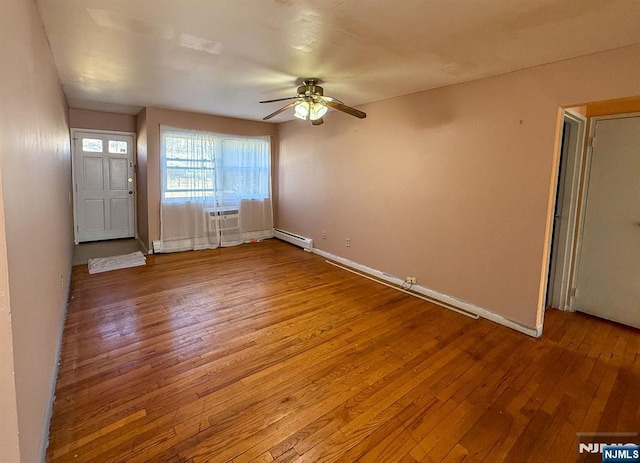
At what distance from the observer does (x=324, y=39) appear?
2324 millimetres


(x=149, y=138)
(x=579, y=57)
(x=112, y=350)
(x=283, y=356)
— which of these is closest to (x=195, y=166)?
(x=149, y=138)

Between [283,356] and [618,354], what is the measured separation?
8.92 feet

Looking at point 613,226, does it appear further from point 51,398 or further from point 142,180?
point 142,180

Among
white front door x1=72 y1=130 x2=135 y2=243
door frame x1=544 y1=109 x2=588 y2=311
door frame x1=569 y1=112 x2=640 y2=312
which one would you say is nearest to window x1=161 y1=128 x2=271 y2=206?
white front door x1=72 y1=130 x2=135 y2=243

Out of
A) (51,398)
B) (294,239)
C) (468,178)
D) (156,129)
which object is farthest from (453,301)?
(156,129)

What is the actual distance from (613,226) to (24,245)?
454 centimetres

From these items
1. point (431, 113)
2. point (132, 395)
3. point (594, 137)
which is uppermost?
point (431, 113)

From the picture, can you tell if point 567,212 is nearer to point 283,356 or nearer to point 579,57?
point 579,57

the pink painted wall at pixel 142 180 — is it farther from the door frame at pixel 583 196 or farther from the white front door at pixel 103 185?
the door frame at pixel 583 196

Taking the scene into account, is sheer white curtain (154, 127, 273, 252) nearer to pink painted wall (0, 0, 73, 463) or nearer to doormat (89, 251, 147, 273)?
doormat (89, 251, 147, 273)

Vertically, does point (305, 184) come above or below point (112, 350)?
above

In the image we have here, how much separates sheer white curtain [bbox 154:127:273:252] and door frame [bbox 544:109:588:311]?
4745mm

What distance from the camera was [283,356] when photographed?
2445 mm

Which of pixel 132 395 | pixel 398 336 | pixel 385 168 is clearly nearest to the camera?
pixel 132 395
